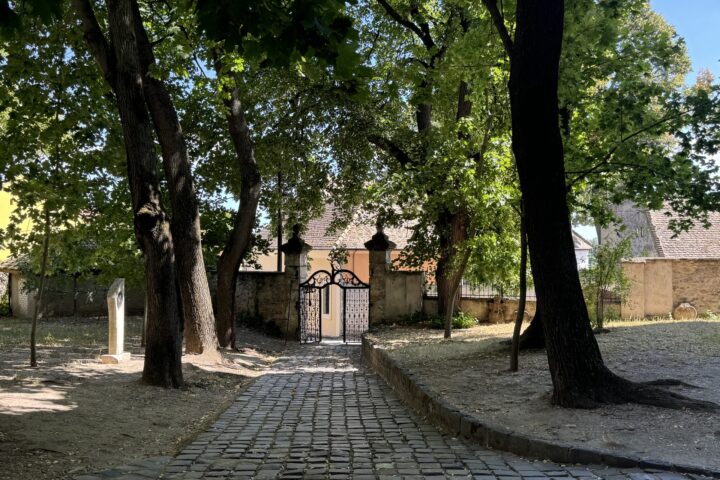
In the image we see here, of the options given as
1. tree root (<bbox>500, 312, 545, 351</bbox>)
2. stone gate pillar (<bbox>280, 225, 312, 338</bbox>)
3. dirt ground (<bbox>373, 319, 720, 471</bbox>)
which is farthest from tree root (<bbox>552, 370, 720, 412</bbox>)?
stone gate pillar (<bbox>280, 225, 312, 338</bbox>)

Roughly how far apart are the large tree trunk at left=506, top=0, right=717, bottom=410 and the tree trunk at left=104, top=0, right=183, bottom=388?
5.69m

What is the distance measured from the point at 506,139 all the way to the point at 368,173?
803 cm

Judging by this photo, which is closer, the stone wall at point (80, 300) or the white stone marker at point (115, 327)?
the white stone marker at point (115, 327)

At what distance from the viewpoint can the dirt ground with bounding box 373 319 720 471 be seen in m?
5.67

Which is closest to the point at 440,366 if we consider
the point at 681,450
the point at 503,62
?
the point at 503,62

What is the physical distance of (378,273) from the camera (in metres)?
21.4

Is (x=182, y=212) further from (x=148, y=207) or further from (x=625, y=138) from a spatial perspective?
(x=625, y=138)

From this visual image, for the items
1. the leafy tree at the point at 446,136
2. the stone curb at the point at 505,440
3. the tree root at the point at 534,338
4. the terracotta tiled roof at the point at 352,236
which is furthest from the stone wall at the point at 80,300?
the stone curb at the point at 505,440

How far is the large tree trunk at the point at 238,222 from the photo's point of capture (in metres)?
16.2

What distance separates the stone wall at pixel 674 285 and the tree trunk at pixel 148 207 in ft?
64.4

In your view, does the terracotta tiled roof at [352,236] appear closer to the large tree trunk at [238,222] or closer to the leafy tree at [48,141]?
the large tree trunk at [238,222]

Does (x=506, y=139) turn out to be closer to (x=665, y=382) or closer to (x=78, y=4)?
(x=665, y=382)

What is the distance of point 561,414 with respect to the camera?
679cm

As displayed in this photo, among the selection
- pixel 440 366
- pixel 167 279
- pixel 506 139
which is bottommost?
pixel 440 366
